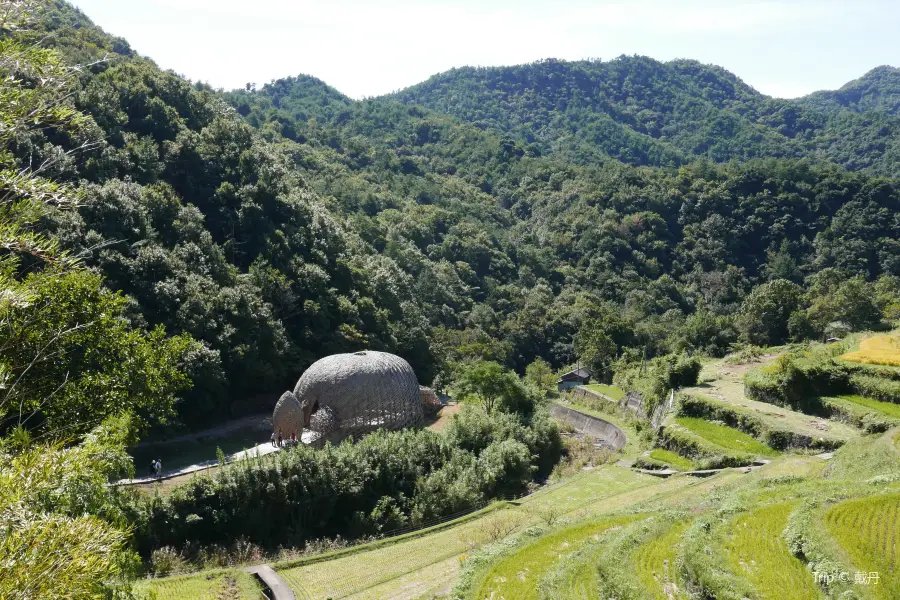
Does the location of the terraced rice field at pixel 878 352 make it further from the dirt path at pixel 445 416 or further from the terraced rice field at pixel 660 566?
the terraced rice field at pixel 660 566

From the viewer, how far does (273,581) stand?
55.5 ft

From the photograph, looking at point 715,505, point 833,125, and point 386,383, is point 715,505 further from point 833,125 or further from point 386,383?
point 833,125

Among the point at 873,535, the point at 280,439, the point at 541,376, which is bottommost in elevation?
the point at 541,376

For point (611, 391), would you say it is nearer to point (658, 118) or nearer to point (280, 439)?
point (280, 439)

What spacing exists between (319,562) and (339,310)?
2732 cm

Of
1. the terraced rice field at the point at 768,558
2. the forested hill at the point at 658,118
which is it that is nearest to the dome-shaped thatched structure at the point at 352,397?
the terraced rice field at the point at 768,558

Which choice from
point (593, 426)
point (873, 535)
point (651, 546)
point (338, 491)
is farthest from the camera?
point (593, 426)

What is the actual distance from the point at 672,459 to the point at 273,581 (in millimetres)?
17501

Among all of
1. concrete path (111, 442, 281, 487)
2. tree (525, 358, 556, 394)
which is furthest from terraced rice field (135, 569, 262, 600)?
tree (525, 358, 556, 394)

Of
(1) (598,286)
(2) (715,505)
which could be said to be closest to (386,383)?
(2) (715,505)

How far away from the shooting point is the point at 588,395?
4303 cm

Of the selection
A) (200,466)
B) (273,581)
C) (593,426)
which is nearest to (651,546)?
(273,581)

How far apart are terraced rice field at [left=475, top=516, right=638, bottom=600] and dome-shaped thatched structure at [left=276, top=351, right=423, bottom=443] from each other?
14.1m

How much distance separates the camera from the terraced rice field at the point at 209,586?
15906 mm
